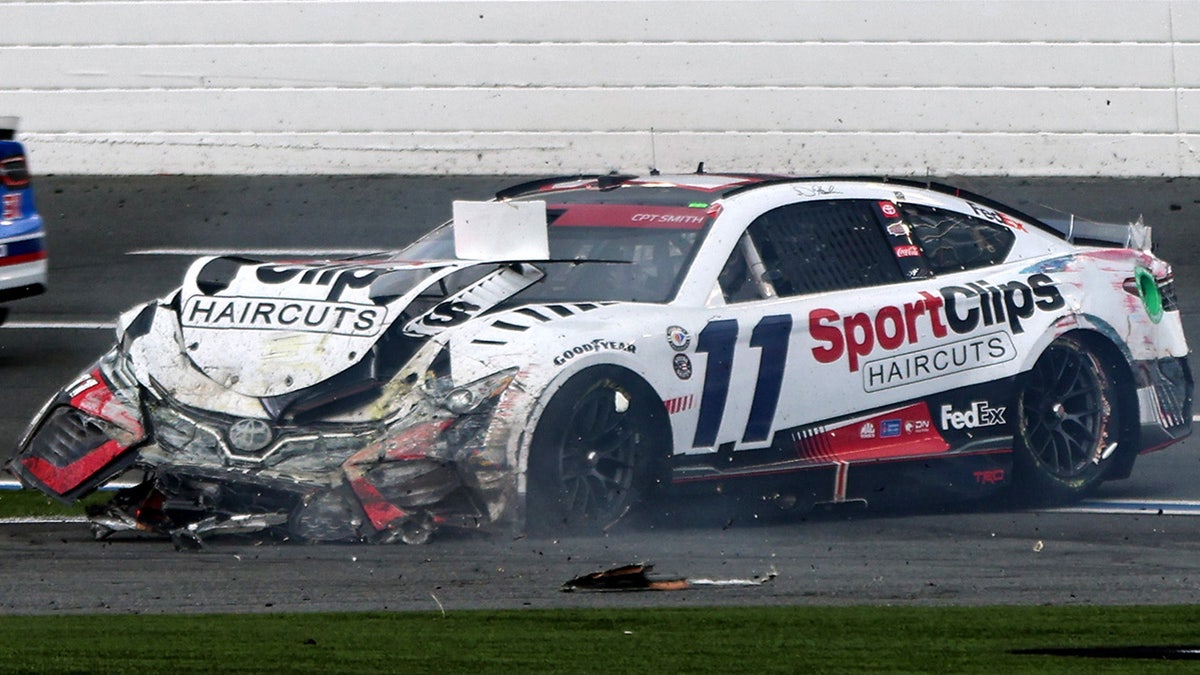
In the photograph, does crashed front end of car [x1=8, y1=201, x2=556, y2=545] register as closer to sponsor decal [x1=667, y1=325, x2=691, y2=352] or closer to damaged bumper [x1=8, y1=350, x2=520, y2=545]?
damaged bumper [x1=8, y1=350, x2=520, y2=545]

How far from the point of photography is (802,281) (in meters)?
7.94

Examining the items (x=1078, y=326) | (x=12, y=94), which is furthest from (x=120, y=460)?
(x=12, y=94)

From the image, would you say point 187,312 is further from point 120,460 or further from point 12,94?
point 12,94

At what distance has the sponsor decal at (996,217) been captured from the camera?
8.73 metres

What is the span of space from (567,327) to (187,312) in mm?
1473

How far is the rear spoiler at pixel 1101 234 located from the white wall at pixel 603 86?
29.7 ft

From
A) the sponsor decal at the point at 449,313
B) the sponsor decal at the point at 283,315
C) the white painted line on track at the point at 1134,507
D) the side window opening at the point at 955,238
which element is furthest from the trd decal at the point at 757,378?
the white painted line on track at the point at 1134,507

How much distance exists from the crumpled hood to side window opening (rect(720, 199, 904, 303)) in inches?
31.9

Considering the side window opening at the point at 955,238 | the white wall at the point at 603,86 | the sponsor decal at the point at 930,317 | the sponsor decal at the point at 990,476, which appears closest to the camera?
the sponsor decal at the point at 930,317

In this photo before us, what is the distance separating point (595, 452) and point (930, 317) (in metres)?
1.73

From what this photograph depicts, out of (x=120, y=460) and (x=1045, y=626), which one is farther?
(x=120, y=460)

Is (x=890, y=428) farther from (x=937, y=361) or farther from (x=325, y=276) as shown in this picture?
(x=325, y=276)

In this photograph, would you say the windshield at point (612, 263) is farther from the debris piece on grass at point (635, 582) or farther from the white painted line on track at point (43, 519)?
the white painted line on track at point (43, 519)

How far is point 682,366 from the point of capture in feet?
24.3
